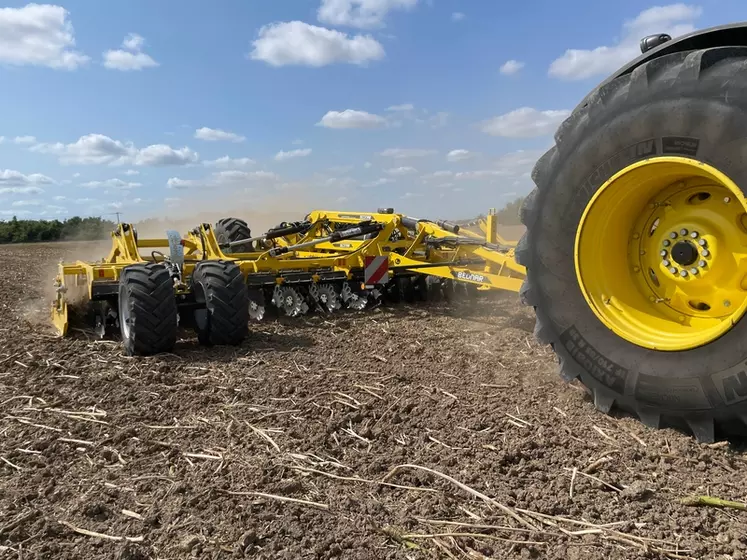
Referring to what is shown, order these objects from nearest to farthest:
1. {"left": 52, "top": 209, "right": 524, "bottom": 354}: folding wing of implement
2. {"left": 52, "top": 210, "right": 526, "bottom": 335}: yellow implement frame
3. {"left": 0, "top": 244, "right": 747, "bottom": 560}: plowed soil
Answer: {"left": 0, "top": 244, "right": 747, "bottom": 560}: plowed soil → {"left": 52, "top": 209, "right": 524, "bottom": 354}: folding wing of implement → {"left": 52, "top": 210, "right": 526, "bottom": 335}: yellow implement frame

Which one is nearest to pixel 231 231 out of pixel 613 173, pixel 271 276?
pixel 271 276

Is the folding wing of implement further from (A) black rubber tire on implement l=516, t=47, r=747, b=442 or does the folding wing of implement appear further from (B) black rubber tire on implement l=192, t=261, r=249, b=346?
(A) black rubber tire on implement l=516, t=47, r=747, b=442

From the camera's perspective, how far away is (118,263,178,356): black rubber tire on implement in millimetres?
4781

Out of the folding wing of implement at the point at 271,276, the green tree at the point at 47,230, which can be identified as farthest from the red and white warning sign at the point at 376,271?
the green tree at the point at 47,230

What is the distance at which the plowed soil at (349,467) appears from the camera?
6.59 feet

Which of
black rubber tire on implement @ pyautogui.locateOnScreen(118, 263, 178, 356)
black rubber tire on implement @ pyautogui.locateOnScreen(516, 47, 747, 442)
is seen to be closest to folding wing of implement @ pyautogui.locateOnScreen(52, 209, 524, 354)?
black rubber tire on implement @ pyautogui.locateOnScreen(118, 263, 178, 356)

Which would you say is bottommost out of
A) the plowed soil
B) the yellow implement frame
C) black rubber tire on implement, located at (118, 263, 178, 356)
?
the plowed soil

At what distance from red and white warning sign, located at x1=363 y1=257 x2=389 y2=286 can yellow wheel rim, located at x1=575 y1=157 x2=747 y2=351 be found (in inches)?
163

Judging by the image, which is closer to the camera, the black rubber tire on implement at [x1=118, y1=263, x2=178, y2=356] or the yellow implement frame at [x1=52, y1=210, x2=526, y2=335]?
the black rubber tire on implement at [x1=118, y1=263, x2=178, y2=356]

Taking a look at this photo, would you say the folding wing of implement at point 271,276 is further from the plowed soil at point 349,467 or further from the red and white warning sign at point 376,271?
the plowed soil at point 349,467

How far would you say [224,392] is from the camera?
3.83 m

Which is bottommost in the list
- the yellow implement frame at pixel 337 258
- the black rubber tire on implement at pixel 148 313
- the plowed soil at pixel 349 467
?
the plowed soil at pixel 349 467

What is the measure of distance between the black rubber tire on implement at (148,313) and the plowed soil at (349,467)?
416 mm

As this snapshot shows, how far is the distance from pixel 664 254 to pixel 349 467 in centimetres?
173
